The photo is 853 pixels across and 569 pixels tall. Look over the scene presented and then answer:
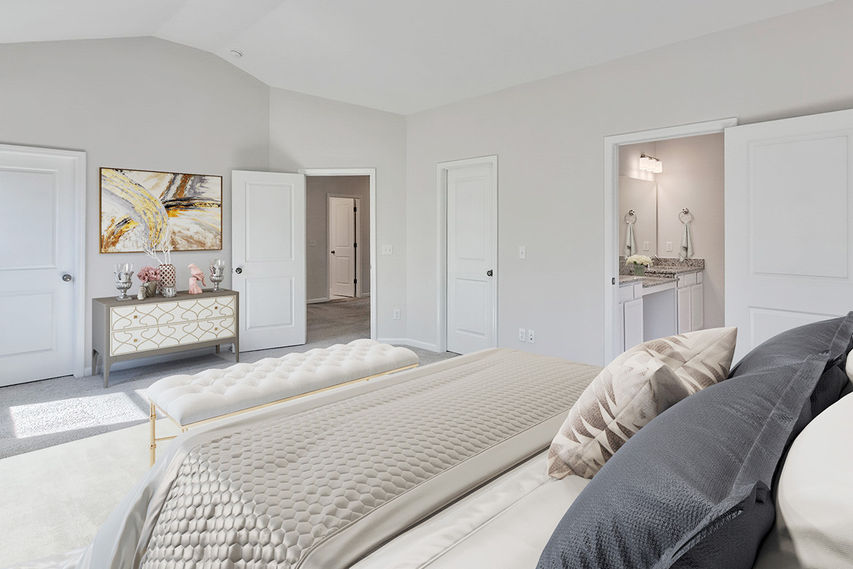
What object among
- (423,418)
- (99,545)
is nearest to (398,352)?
(423,418)

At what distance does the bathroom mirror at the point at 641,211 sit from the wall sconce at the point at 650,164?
139mm

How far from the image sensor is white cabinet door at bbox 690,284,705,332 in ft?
16.7

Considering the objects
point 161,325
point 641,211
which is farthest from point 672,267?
point 161,325

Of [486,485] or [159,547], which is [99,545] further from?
[486,485]


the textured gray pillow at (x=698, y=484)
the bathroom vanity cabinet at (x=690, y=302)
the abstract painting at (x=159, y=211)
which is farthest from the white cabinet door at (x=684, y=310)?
the abstract painting at (x=159, y=211)

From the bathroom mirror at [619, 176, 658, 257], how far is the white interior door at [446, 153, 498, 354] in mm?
1505

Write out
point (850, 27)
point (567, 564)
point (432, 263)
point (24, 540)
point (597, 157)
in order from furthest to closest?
1. point (432, 263)
2. point (597, 157)
3. point (850, 27)
4. point (24, 540)
5. point (567, 564)

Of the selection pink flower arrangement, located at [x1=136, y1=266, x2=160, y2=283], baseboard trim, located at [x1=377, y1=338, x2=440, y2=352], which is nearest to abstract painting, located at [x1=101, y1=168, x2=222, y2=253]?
pink flower arrangement, located at [x1=136, y1=266, x2=160, y2=283]

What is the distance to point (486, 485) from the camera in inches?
45.9

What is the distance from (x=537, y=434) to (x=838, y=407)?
2.50ft

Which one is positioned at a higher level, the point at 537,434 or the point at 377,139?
the point at 377,139

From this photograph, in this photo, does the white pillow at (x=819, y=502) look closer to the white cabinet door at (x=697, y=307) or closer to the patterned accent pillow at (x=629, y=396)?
the patterned accent pillow at (x=629, y=396)

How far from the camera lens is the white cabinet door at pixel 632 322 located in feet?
13.6

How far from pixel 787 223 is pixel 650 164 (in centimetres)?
252
